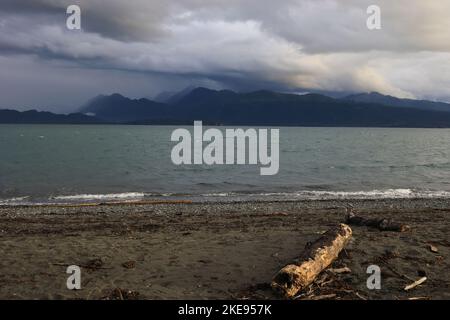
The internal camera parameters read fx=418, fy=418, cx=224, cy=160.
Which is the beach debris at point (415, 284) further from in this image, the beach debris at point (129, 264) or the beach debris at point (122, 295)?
the beach debris at point (129, 264)

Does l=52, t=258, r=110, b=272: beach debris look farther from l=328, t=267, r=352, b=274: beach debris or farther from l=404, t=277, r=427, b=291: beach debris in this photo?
l=404, t=277, r=427, b=291: beach debris

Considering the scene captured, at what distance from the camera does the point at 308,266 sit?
10.0m

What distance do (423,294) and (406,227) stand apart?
662 cm

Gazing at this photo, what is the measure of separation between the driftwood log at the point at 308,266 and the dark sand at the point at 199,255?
257 mm

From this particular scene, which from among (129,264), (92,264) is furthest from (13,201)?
(129,264)

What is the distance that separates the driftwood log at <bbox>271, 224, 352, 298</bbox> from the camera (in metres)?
9.42

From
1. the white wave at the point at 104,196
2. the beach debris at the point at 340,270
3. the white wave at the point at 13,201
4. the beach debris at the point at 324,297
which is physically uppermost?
the beach debris at the point at 340,270

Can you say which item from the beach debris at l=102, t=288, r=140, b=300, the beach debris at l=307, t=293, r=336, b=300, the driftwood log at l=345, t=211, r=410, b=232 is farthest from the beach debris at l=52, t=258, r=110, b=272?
the driftwood log at l=345, t=211, r=410, b=232

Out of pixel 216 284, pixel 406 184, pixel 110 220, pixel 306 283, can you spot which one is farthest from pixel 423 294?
pixel 406 184

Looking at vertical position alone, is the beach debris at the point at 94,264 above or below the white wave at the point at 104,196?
above

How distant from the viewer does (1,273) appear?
35.5 feet

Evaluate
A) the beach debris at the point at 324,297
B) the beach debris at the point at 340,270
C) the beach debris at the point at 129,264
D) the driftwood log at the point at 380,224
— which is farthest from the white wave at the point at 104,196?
the beach debris at the point at 324,297

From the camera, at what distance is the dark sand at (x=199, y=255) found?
9719 mm

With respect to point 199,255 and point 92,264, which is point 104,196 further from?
point 199,255
